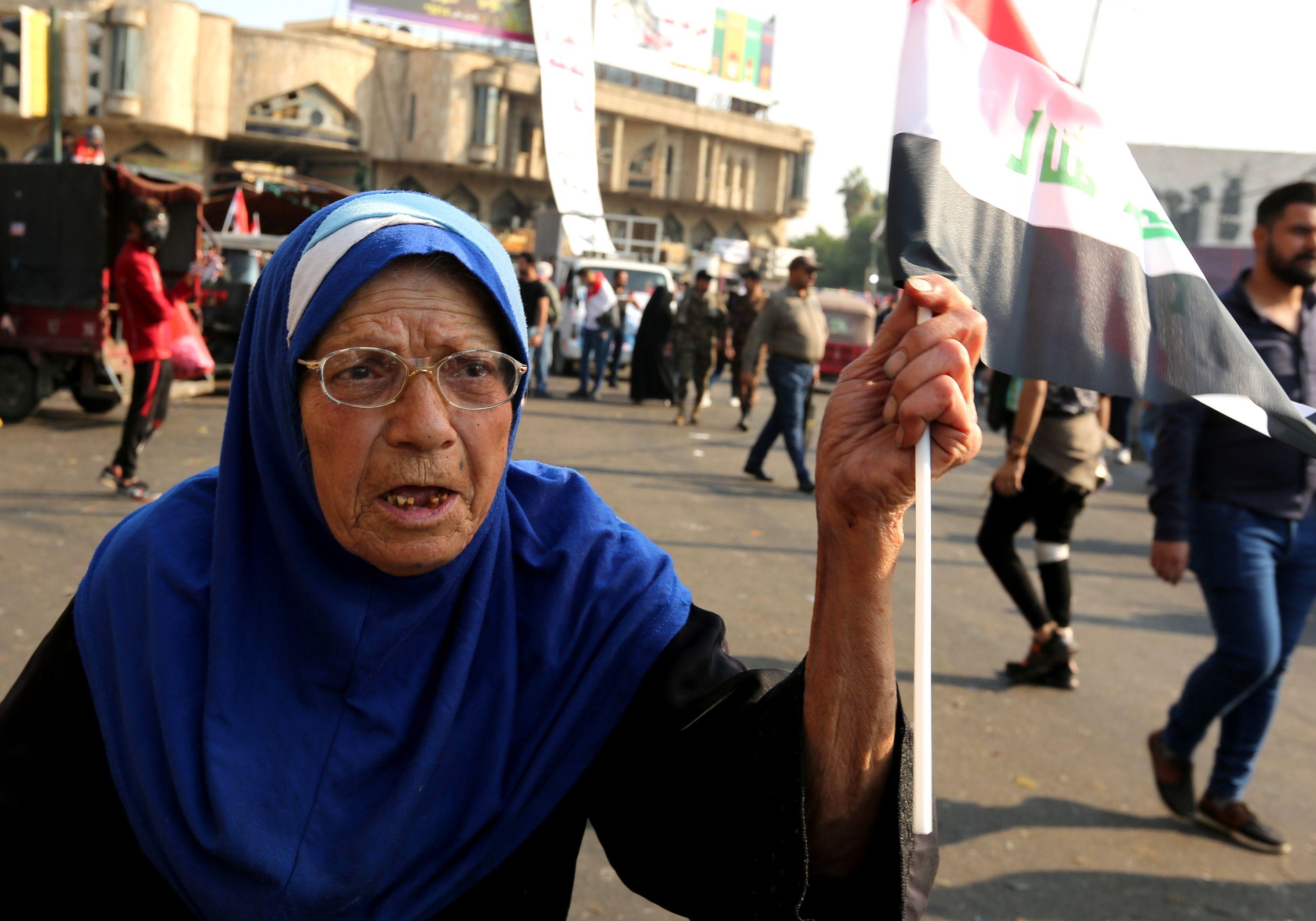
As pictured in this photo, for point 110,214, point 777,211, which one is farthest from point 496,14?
point 110,214

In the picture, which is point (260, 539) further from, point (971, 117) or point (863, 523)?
point (971, 117)

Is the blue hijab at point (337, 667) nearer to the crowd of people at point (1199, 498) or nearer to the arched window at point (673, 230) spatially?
the crowd of people at point (1199, 498)

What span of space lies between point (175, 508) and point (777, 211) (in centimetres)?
6468

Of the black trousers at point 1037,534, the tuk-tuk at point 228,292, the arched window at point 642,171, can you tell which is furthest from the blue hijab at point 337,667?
the arched window at point 642,171

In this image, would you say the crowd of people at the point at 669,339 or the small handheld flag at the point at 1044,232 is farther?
the crowd of people at the point at 669,339

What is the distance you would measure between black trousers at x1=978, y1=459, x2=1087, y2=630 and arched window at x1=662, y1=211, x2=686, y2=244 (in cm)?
5724

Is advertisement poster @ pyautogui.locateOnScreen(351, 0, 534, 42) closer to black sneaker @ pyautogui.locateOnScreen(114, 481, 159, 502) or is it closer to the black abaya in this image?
the black abaya

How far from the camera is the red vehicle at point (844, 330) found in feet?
76.8

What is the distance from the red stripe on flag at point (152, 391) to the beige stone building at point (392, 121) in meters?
30.3

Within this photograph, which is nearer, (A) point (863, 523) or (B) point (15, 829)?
(A) point (863, 523)

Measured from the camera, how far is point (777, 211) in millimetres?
64688

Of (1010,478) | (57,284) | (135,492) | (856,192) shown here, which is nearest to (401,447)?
(1010,478)

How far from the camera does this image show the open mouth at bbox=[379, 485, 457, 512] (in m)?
1.59

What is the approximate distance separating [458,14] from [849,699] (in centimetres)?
5829
